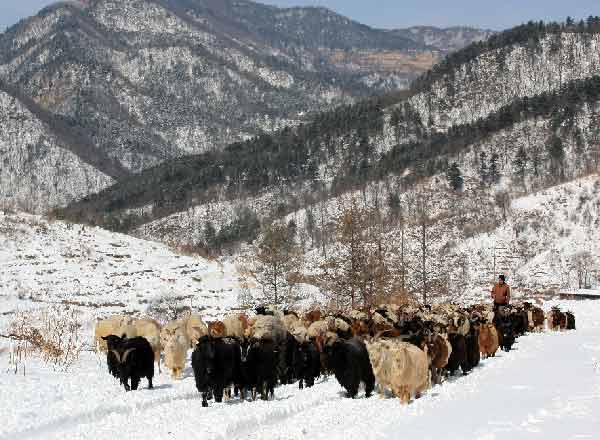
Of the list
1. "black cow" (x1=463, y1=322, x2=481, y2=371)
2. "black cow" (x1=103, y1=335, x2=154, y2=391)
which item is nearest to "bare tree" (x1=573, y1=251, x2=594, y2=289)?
"black cow" (x1=463, y1=322, x2=481, y2=371)

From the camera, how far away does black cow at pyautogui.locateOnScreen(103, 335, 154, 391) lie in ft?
40.4

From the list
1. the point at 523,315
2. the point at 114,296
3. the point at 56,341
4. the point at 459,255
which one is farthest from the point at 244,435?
the point at 459,255

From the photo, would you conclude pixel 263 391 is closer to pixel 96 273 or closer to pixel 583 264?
pixel 96 273

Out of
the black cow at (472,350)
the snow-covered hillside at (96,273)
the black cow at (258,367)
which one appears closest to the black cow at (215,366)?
the black cow at (258,367)

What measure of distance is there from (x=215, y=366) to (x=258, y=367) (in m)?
0.80

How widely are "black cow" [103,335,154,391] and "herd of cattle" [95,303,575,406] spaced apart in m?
0.02

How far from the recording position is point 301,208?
155500 millimetres

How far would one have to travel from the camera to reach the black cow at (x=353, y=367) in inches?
447

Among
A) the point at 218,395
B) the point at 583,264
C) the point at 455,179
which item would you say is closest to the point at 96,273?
the point at 218,395

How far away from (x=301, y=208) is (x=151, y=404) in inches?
5689

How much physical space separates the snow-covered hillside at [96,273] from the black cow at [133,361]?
1046 centimetres

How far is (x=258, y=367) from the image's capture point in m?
11.5

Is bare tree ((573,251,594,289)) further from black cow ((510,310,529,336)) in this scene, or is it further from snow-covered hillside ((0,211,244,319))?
black cow ((510,310,529,336))

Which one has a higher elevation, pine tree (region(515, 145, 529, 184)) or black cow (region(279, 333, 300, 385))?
pine tree (region(515, 145, 529, 184))
